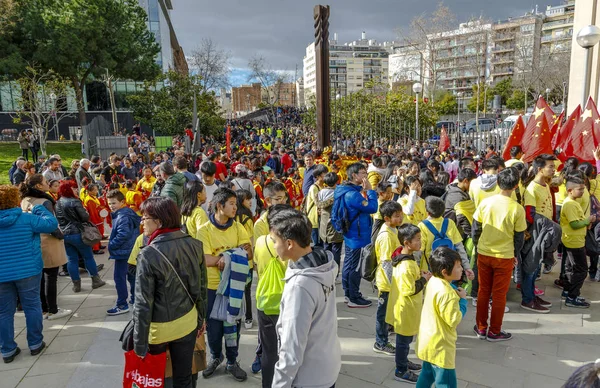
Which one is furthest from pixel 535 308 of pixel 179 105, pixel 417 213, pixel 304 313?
pixel 179 105

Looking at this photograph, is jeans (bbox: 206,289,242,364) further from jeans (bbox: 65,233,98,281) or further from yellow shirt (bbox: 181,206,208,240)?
jeans (bbox: 65,233,98,281)

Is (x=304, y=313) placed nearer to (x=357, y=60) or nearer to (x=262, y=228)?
(x=262, y=228)

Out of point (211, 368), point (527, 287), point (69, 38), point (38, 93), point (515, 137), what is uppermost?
point (69, 38)

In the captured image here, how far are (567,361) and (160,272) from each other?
395cm

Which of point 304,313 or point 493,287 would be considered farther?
point 493,287

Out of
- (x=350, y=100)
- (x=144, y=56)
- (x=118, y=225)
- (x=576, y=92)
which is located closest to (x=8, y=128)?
(x=144, y=56)

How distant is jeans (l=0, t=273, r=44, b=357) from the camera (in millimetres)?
4094

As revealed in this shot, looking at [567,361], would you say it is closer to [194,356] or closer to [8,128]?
[194,356]

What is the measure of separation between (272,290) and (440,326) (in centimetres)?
123

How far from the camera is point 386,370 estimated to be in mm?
3998

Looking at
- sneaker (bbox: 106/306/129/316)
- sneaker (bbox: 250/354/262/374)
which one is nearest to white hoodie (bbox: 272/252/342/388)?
sneaker (bbox: 250/354/262/374)

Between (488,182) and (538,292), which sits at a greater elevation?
(488,182)

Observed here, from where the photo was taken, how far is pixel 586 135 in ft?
26.0

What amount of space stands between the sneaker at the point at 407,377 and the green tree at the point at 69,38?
77.7 ft
